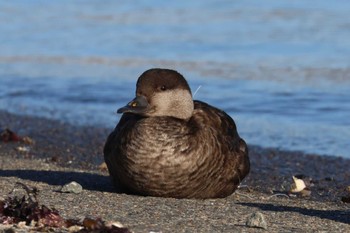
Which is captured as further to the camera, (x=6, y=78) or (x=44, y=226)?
(x=6, y=78)

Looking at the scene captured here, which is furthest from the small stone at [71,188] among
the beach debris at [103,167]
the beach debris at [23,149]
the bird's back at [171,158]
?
the beach debris at [23,149]

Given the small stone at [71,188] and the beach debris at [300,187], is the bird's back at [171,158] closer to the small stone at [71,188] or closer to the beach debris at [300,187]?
the small stone at [71,188]

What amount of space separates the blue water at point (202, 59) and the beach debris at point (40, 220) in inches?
193

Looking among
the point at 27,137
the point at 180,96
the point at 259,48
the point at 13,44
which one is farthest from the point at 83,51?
the point at 180,96

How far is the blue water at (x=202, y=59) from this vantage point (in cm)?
1234

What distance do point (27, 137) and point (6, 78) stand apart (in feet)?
15.2

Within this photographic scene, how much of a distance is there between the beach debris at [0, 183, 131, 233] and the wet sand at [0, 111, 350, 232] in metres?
0.34

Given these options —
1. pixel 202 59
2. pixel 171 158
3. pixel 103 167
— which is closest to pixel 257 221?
pixel 171 158

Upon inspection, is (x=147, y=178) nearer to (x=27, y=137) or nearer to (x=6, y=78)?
(x=27, y=137)

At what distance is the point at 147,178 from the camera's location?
23.7 feet

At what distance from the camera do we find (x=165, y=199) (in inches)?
287

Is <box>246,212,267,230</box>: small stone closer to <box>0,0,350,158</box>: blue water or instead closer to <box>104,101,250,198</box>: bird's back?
<box>104,101,250,198</box>: bird's back

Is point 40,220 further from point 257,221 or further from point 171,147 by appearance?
point 171,147

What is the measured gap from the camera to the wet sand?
6453 millimetres
